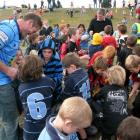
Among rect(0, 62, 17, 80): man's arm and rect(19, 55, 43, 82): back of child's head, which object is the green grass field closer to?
rect(0, 62, 17, 80): man's arm

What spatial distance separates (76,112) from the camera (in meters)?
2.92

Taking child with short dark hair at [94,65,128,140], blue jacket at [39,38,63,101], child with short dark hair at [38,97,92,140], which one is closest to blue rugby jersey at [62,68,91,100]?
child with short dark hair at [94,65,128,140]

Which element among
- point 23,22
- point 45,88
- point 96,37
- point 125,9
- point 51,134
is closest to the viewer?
point 51,134

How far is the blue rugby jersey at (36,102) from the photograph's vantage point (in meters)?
4.09

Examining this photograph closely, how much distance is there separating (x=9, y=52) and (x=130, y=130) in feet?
7.11

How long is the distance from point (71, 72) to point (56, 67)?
0.58m

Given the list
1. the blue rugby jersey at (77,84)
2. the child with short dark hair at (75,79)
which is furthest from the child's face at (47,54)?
the blue rugby jersey at (77,84)

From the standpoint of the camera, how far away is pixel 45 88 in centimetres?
411

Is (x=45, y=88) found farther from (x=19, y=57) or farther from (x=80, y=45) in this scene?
(x=80, y=45)

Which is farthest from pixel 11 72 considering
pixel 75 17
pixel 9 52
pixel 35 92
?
pixel 75 17

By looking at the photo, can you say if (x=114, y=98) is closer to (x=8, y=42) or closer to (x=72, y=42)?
(x=8, y=42)

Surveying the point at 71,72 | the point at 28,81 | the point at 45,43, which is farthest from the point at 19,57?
the point at 28,81

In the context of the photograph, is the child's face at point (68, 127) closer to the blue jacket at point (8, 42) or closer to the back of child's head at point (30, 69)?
the back of child's head at point (30, 69)

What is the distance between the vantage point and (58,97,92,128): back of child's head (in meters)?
2.92
